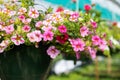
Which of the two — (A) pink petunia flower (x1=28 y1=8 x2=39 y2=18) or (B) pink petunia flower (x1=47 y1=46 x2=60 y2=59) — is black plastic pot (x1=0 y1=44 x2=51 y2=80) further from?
(A) pink petunia flower (x1=28 y1=8 x2=39 y2=18)

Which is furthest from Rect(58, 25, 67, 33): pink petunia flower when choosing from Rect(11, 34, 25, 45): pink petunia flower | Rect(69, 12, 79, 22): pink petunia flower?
Rect(11, 34, 25, 45): pink petunia flower

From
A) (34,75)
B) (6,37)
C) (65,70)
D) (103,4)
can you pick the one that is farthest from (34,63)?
(65,70)

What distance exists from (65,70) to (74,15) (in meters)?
10.7

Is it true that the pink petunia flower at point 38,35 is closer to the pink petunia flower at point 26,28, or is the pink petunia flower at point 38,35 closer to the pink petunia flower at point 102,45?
the pink petunia flower at point 26,28

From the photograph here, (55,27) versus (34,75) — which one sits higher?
(55,27)

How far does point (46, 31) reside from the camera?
242 centimetres

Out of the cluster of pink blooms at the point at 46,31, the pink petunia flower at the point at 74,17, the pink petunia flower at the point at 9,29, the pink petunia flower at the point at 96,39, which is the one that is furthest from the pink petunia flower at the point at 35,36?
the pink petunia flower at the point at 96,39

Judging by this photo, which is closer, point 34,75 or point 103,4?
point 34,75

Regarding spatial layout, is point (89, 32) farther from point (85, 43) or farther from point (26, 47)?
point (26, 47)

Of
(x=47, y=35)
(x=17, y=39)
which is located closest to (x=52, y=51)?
(x=47, y=35)

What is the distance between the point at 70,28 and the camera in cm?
251

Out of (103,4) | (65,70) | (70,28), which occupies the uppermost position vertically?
(103,4)

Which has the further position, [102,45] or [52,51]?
[102,45]

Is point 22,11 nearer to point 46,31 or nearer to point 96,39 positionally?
point 46,31
